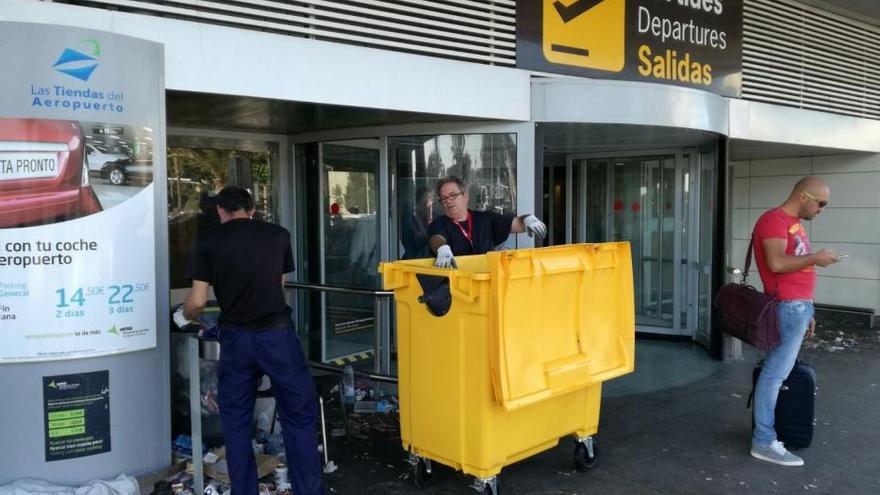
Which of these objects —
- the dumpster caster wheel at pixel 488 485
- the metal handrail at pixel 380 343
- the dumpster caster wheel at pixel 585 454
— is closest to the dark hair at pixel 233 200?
the dumpster caster wheel at pixel 488 485

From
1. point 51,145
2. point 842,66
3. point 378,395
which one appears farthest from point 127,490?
point 842,66

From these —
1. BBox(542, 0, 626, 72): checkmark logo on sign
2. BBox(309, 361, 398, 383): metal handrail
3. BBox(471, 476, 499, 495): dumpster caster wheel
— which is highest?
BBox(542, 0, 626, 72): checkmark logo on sign

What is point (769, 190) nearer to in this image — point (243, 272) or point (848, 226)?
point (848, 226)

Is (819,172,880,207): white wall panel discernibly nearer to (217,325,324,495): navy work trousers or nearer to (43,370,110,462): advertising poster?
(217,325,324,495): navy work trousers

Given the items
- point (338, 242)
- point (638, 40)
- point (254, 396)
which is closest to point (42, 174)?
point (254, 396)

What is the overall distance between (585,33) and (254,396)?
4.27 m

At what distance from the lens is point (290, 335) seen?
3.63 metres

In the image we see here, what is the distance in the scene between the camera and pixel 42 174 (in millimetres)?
3521

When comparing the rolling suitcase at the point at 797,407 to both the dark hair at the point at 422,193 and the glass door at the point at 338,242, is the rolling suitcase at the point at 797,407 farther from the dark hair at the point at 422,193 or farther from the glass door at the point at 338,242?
the glass door at the point at 338,242

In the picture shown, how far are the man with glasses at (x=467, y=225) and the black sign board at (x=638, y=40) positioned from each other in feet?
5.41

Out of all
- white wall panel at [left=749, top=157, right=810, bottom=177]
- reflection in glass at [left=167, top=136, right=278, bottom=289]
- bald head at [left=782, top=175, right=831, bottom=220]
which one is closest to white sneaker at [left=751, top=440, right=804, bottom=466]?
bald head at [left=782, top=175, right=831, bottom=220]

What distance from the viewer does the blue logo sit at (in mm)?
3555

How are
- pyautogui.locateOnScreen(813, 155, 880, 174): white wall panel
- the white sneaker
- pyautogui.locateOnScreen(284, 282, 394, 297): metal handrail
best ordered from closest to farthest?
the white sneaker < pyautogui.locateOnScreen(284, 282, 394, 297): metal handrail < pyautogui.locateOnScreen(813, 155, 880, 174): white wall panel

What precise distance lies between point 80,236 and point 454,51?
3.08 meters
